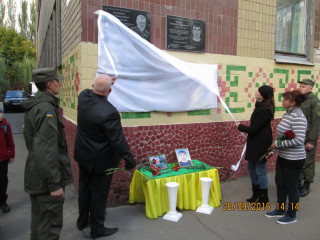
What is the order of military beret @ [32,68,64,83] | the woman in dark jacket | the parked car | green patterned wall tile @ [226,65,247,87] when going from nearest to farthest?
1. military beret @ [32,68,64,83]
2. the woman in dark jacket
3. green patterned wall tile @ [226,65,247,87]
4. the parked car

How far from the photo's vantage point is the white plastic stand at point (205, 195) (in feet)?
12.7

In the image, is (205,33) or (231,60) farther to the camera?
(231,60)

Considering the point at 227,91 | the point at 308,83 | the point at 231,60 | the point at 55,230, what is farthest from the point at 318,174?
the point at 55,230

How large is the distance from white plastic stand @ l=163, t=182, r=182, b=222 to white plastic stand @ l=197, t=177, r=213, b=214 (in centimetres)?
40

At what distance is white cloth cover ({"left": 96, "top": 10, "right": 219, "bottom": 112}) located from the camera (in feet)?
12.9

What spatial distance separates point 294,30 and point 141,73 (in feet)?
14.1

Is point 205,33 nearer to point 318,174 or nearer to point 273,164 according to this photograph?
point 273,164

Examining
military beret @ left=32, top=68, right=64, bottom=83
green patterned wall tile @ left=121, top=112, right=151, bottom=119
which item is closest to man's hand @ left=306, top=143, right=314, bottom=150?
green patterned wall tile @ left=121, top=112, right=151, bottom=119

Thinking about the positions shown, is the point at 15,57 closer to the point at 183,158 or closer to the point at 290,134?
the point at 183,158

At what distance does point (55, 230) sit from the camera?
8.57ft

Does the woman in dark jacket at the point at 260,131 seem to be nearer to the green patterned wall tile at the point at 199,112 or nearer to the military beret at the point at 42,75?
the green patterned wall tile at the point at 199,112

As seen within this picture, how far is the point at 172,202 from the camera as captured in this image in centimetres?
369

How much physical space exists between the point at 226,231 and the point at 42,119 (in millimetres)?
2546

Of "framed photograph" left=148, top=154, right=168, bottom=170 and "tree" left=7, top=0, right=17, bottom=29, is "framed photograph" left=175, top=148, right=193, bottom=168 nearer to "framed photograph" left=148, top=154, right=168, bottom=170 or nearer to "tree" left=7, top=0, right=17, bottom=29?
"framed photograph" left=148, top=154, right=168, bottom=170
